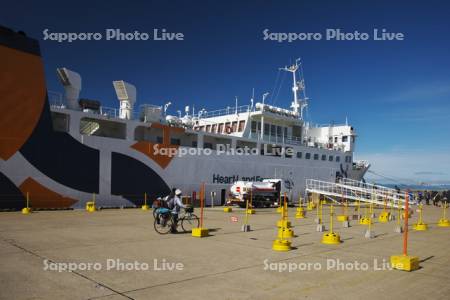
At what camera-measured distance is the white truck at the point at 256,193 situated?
80.0ft

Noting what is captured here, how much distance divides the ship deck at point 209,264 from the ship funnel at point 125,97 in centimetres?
1062

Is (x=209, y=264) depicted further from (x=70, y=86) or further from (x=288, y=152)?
(x=288, y=152)

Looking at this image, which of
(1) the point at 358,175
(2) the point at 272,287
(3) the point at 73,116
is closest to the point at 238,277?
(2) the point at 272,287

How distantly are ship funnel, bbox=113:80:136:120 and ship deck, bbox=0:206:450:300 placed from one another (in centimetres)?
1062

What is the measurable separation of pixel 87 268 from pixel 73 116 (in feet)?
46.4

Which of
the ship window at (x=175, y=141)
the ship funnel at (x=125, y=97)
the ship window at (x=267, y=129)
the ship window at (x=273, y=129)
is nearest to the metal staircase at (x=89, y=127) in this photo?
the ship funnel at (x=125, y=97)

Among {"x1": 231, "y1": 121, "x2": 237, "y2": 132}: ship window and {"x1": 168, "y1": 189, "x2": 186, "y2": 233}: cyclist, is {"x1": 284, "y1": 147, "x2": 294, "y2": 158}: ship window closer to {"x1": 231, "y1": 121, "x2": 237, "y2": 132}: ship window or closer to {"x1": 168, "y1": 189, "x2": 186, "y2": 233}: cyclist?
{"x1": 231, "y1": 121, "x2": 237, "y2": 132}: ship window

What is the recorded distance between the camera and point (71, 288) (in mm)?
5570

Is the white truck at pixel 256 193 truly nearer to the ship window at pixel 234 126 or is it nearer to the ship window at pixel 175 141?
the ship window at pixel 175 141

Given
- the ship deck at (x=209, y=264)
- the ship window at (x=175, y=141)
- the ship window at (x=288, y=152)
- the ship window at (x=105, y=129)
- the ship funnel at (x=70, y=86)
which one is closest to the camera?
the ship deck at (x=209, y=264)

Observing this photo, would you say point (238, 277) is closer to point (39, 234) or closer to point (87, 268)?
point (87, 268)

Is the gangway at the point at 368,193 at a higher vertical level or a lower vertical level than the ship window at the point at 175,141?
lower

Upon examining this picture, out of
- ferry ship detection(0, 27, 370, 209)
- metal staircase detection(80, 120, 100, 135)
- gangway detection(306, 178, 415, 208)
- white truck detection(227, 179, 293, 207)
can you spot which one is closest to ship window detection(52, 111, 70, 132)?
ferry ship detection(0, 27, 370, 209)

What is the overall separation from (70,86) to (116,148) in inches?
160
